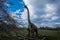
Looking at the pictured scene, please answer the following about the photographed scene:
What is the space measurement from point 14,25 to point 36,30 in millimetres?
579

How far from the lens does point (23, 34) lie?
4418 mm

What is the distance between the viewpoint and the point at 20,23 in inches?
176

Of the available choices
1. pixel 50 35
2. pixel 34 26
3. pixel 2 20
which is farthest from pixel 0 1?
pixel 50 35

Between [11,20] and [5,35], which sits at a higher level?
[11,20]

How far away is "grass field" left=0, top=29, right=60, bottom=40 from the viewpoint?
14.4 feet

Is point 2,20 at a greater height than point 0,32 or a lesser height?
greater

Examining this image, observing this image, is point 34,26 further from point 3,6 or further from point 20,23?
point 3,6

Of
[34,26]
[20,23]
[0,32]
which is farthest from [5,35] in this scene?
[34,26]

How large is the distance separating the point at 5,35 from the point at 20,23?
487 mm

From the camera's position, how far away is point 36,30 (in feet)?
14.7

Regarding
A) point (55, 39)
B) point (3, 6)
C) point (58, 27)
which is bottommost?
point (55, 39)

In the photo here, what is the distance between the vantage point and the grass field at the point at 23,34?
4.39 meters

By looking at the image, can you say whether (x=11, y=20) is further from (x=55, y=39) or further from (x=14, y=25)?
(x=55, y=39)

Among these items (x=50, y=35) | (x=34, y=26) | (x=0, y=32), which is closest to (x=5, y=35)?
(x=0, y=32)
